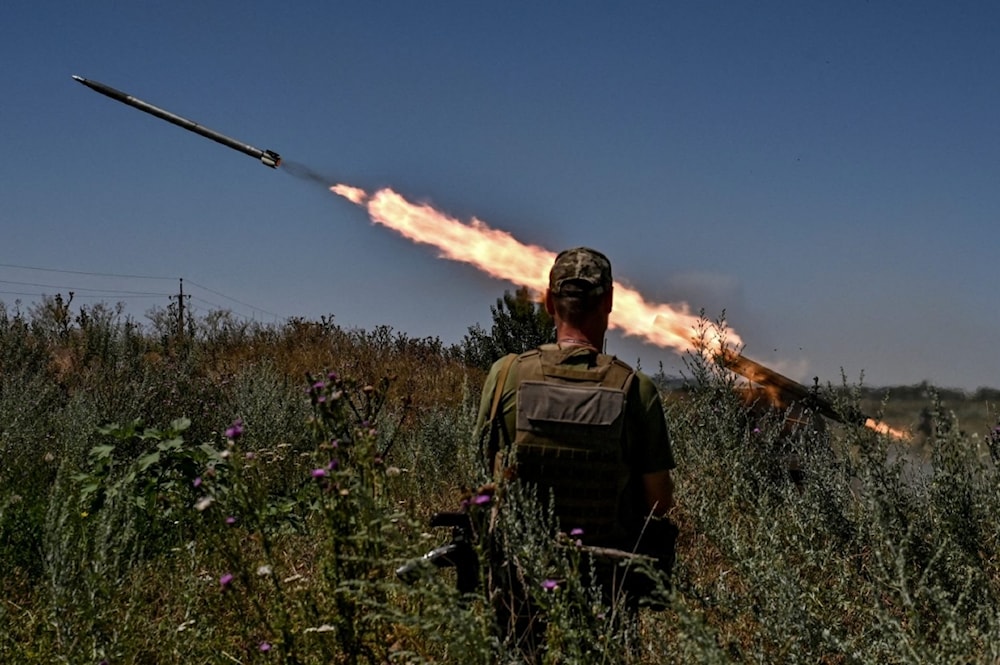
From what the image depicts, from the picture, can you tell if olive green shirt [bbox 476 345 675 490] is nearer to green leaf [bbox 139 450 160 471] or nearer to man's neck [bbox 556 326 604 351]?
man's neck [bbox 556 326 604 351]

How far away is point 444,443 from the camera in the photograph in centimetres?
855

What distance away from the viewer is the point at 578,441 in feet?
10.6

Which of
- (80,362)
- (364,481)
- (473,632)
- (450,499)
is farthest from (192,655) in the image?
(80,362)

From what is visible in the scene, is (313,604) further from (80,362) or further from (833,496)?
(80,362)

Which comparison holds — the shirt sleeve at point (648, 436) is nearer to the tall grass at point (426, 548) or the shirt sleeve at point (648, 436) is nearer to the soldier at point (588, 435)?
the soldier at point (588, 435)

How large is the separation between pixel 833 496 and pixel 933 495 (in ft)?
4.21

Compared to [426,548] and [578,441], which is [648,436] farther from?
[426,548]

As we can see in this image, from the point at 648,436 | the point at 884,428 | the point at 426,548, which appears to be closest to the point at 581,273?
the point at 648,436

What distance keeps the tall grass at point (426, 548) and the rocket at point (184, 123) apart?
7099 millimetres

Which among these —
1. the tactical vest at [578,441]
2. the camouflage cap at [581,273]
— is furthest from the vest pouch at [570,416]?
the camouflage cap at [581,273]

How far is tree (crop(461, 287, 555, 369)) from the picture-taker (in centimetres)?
1648

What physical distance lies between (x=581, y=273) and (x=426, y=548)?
3.82 feet

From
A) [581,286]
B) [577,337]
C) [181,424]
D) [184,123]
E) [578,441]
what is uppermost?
[184,123]

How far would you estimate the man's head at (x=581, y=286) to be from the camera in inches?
130
